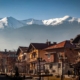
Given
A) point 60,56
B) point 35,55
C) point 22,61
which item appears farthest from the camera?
point 22,61

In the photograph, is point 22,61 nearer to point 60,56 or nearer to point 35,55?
point 35,55

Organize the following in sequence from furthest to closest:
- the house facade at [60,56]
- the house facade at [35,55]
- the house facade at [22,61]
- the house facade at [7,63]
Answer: the house facade at [7,63] → the house facade at [22,61] → the house facade at [35,55] → the house facade at [60,56]

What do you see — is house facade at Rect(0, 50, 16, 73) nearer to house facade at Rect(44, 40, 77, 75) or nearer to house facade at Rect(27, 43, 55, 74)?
house facade at Rect(27, 43, 55, 74)

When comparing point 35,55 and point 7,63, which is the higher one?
point 35,55

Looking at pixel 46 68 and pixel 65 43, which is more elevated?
pixel 65 43

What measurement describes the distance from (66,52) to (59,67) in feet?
14.6

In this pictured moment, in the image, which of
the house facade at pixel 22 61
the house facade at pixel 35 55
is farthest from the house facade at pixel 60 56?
the house facade at pixel 22 61

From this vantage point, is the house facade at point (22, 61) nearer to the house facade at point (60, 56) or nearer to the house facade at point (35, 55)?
the house facade at point (35, 55)

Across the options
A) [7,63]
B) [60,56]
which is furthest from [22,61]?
[60,56]

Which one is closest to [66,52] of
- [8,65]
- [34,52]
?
[34,52]

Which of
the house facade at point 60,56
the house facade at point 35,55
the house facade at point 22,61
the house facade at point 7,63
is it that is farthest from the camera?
the house facade at point 7,63

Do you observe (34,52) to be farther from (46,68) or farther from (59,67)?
(59,67)

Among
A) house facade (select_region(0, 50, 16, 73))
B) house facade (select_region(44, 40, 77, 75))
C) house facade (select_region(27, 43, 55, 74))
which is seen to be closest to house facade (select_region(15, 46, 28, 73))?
house facade (select_region(27, 43, 55, 74))

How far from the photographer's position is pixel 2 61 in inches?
4065
